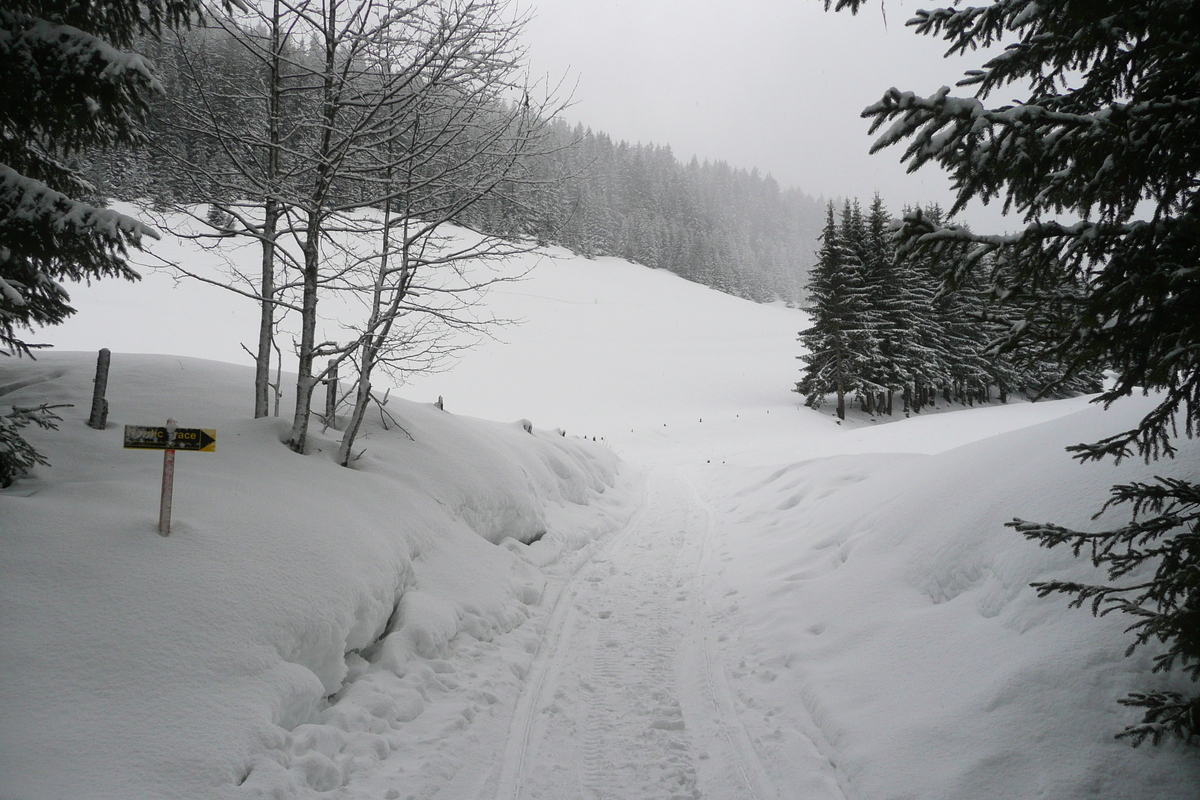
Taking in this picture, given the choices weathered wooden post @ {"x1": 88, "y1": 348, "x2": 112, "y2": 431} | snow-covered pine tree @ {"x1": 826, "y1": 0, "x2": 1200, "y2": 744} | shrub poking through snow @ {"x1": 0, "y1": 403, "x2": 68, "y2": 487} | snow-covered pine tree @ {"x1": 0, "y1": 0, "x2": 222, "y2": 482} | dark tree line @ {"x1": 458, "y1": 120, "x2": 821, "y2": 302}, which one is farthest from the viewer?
dark tree line @ {"x1": 458, "y1": 120, "x2": 821, "y2": 302}

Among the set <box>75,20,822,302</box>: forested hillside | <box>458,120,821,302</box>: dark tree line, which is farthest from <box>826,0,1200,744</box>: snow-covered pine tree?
<box>458,120,821,302</box>: dark tree line

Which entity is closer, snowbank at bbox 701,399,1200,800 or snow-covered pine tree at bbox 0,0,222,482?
snowbank at bbox 701,399,1200,800

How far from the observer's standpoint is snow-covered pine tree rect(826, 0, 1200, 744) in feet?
9.64

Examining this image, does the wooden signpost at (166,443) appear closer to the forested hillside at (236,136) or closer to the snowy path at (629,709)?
the forested hillside at (236,136)

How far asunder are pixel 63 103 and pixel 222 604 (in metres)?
4.33

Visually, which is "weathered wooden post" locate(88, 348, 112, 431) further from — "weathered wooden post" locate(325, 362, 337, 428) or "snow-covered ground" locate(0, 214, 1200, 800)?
"weathered wooden post" locate(325, 362, 337, 428)

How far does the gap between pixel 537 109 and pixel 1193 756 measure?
8.43 metres

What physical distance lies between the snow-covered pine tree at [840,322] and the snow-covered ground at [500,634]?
25.5 metres

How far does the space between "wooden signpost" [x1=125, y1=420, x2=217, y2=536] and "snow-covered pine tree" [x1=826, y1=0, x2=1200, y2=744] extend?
5750mm

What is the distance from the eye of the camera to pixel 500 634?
19.9 feet

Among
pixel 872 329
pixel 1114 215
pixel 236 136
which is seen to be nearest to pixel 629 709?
pixel 1114 215

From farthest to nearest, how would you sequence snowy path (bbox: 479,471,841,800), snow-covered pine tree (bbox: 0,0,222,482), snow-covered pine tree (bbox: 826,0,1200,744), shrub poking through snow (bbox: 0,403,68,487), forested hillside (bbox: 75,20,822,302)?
forested hillside (bbox: 75,20,822,302), shrub poking through snow (bbox: 0,403,68,487), snow-covered pine tree (bbox: 0,0,222,482), snowy path (bbox: 479,471,841,800), snow-covered pine tree (bbox: 826,0,1200,744)

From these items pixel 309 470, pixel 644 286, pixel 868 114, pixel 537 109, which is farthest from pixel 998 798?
pixel 644 286

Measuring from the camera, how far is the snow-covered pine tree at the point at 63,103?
4.23 metres
